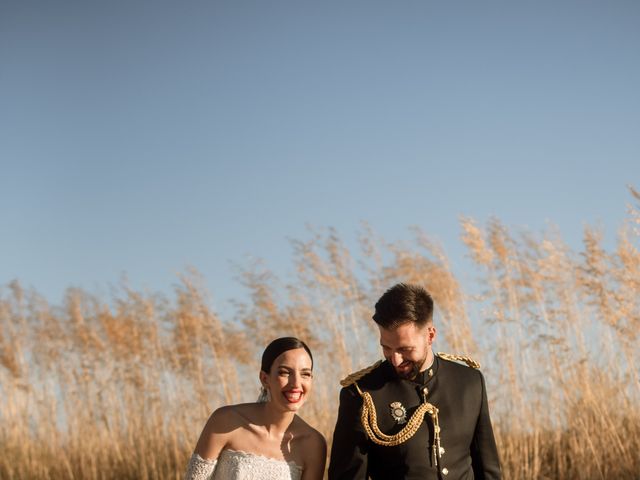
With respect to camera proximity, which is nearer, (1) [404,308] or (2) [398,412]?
(1) [404,308]

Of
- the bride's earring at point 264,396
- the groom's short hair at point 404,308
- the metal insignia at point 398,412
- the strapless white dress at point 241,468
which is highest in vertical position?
the groom's short hair at point 404,308

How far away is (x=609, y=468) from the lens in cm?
564

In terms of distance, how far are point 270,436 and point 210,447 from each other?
0.25 metres

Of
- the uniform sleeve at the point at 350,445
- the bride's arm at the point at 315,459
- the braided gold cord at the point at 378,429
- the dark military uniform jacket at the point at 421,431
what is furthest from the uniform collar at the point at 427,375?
the bride's arm at the point at 315,459

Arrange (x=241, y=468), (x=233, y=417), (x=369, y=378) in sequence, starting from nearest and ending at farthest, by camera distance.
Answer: (x=369, y=378) < (x=241, y=468) < (x=233, y=417)

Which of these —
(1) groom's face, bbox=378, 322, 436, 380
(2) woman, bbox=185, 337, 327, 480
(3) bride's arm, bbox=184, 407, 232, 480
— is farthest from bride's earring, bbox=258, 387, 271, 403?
(1) groom's face, bbox=378, 322, 436, 380

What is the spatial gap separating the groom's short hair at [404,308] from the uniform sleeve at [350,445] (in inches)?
12.9

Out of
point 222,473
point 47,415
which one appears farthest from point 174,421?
point 222,473

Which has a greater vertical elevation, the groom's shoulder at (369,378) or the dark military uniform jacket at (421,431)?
the groom's shoulder at (369,378)

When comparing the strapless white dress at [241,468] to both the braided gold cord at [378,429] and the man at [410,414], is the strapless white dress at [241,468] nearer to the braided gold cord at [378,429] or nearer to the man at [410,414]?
the man at [410,414]

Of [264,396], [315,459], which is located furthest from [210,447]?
[315,459]

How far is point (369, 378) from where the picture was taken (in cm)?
279

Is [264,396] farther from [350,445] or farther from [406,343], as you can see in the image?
[406,343]

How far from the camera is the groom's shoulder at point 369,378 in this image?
2766 millimetres
